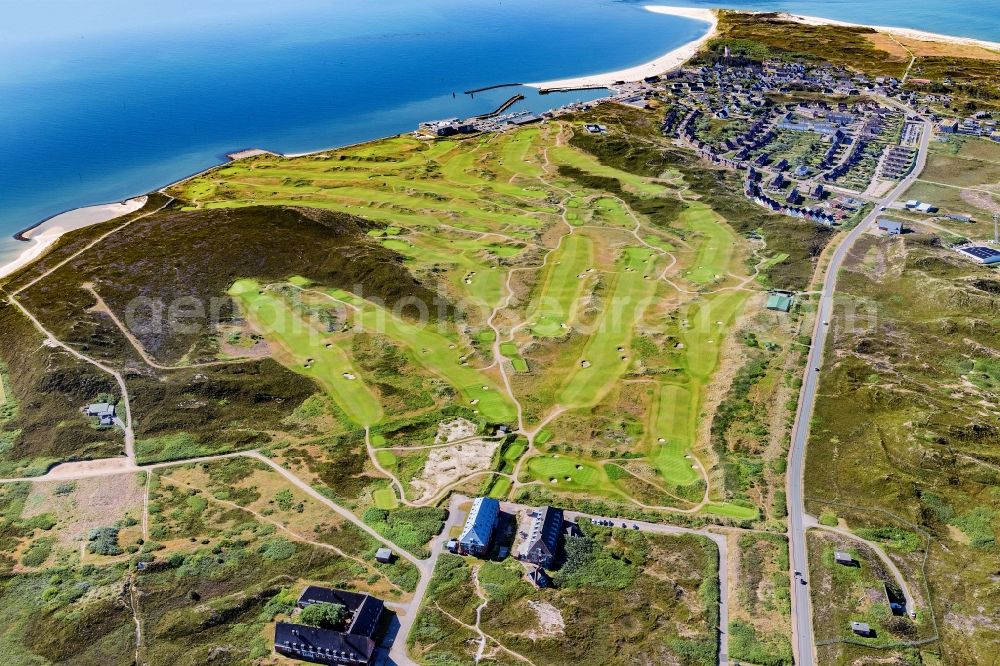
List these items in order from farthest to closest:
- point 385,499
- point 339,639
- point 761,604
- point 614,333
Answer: point 614,333
point 385,499
point 761,604
point 339,639

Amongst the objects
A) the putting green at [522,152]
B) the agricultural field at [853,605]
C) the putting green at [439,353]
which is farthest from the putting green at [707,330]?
the putting green at [522,152]

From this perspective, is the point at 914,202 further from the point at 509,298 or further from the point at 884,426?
the point at 509,298

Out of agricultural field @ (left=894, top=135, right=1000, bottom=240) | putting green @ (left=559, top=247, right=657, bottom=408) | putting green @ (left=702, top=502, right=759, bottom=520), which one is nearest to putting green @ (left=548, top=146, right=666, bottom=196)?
putting green @ (left=559, top=247, right=657, bottom=408)

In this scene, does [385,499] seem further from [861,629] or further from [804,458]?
[804,458]

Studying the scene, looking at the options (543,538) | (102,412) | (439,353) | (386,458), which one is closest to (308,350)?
(439,353)

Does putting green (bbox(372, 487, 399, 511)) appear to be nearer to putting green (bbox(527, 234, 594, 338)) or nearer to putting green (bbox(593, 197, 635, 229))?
putting green (bbox(527, 234, 594, 338))

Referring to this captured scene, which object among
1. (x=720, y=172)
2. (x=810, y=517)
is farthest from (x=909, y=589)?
(x=720, y=172)

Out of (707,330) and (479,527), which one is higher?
(479,527)
